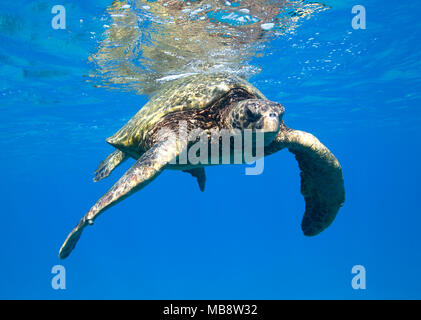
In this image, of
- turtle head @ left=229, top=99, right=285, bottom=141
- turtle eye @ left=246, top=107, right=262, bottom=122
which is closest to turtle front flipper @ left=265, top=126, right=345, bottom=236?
turtle head @ left=229, top=99, right=285, bottom=141

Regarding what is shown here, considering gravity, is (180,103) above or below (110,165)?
above

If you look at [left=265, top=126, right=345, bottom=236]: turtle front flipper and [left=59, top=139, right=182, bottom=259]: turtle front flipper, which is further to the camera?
[left=265, top=126, right=345, bottom=236]: turtle front flipper

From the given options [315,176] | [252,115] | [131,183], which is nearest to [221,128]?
[252,115]

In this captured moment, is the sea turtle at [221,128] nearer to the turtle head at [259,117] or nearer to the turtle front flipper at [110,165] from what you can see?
the turtle head at [259,117]

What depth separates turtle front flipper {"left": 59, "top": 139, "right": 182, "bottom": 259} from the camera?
335 cm

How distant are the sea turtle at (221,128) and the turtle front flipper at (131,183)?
13mm

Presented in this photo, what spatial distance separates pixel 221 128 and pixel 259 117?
899mm

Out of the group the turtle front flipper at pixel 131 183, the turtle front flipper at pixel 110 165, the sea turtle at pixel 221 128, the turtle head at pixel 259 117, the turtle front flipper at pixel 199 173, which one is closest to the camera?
the turtle front flipper at pixel 131 183

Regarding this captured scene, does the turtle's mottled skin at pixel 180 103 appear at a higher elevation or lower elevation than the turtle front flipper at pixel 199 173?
higher

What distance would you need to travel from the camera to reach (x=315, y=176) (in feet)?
17.3

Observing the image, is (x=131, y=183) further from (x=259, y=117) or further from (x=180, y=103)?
(x=180, y=103)

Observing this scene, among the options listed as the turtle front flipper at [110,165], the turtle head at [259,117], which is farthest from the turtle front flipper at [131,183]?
the turtle front flipper at [110,165]

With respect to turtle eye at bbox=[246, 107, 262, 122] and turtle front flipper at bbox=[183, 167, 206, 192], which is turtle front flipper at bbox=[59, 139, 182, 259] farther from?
turtle front flipper at bbox=[183, 167, 206, 192]

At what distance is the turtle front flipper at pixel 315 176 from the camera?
4.88m
